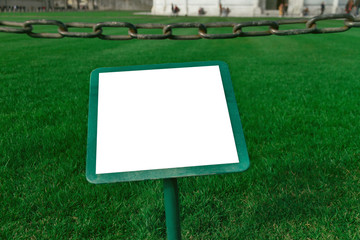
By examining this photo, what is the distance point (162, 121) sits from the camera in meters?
1.31

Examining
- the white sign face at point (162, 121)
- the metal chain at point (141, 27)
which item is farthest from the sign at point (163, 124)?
the metal chain at point (141, 27)

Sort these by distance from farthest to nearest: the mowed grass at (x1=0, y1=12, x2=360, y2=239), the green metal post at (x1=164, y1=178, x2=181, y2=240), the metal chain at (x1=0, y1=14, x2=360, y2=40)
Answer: the mowed grass at (x1=0, y1=12, x2=360, y2=239) < the metal chain at (x1=0, y1=14, x2=360, y2=40) < the green metal post at (x1=164, y1=178, x2=181, y2=240)

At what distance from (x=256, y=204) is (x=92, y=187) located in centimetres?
106

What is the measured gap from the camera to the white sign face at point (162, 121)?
4.15ft

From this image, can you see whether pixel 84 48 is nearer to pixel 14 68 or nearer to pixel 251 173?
pixel 14 68

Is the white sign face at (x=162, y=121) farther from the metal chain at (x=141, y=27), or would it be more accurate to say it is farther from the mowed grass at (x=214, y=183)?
the mowed grass at (x=214, y=183)

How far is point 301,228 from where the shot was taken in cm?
190

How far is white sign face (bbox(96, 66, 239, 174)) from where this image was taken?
1.26m

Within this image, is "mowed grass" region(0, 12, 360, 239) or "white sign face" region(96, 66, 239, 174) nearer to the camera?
"white sign face" region(96, 66, 239, 174)

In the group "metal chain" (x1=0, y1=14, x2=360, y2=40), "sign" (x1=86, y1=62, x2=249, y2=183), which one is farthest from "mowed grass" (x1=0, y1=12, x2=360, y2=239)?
"metal chain" (x1=0, y1=14, x2=360, y2=40)

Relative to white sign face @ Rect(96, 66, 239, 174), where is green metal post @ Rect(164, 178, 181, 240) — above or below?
below

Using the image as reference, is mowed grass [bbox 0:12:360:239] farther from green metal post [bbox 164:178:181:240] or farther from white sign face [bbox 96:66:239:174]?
white sign face [bbox 96:66:239:174]

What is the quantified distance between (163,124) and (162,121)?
0.04 feet

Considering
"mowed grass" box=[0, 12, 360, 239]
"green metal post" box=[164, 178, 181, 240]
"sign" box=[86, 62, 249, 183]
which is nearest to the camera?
"sign" box=[86, 62, 249, 183]
